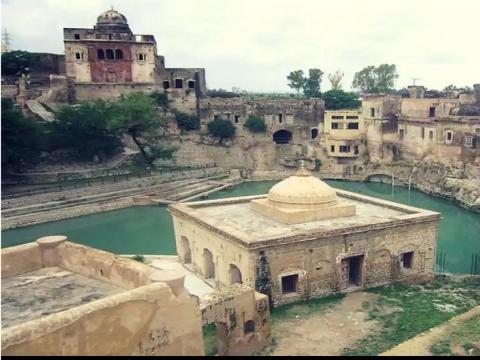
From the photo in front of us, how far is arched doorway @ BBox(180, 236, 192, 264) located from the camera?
16547 mm

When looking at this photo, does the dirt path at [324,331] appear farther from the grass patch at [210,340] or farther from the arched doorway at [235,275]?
the arched doorway at [235,275]

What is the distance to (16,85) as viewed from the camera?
38.2m

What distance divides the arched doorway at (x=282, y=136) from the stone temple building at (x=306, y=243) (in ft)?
93.0

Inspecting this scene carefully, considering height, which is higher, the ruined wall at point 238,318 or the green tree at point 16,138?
the green tree at point 16,138

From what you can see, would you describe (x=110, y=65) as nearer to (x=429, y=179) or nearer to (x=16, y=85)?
(x=16, y=85)

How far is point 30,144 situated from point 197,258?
17.7m

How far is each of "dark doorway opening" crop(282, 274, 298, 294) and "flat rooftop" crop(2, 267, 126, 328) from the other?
267 inches

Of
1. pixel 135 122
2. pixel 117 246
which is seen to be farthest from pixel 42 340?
pixel 135 122

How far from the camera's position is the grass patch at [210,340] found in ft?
35.0

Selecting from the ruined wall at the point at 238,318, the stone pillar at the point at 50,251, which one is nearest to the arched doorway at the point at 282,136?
the ruined wall at the point at 238,318

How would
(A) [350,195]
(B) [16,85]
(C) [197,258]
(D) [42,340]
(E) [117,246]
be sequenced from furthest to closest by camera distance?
1. (B) [16,85]
2. (E) [117,246]
3. (A) [350,195]
4. (C) [197,258]
5. (D) [42,340]

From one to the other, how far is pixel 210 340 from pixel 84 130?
23216mm

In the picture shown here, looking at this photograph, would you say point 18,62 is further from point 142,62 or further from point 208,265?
point 208,265

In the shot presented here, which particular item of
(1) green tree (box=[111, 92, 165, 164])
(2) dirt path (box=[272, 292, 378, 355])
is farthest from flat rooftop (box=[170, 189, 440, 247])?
(1) green tree (box=[111, 92, 165, 164])
